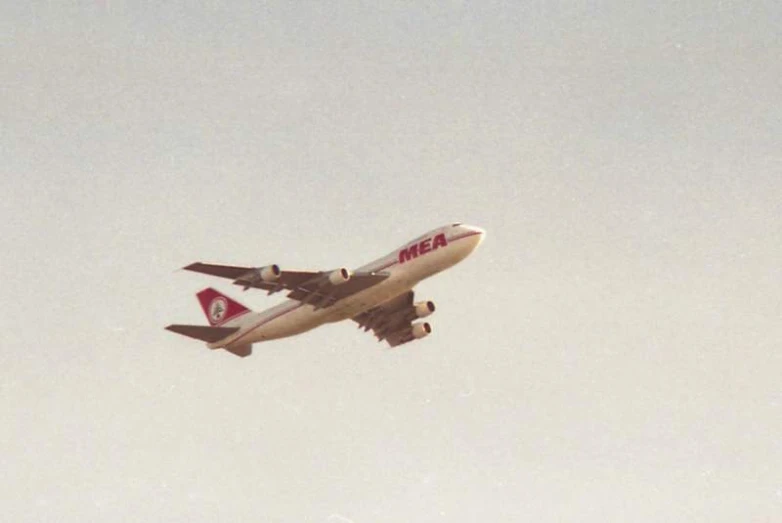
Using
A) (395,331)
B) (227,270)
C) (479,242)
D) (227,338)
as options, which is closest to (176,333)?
(227,338)

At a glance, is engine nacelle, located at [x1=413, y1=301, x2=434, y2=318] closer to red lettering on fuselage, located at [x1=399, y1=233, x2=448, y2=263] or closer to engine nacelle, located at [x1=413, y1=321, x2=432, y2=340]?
engine nacelle, located at [x1=413, y1=321, x2=432, y2=340]

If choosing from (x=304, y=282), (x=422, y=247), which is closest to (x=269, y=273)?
(x=304, y=282)

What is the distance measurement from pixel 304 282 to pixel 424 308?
38.6 feet

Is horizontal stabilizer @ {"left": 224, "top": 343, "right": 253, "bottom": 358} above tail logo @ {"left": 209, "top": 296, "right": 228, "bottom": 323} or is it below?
below

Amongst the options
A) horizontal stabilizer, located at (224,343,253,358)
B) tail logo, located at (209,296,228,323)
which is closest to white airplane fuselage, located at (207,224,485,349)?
horizontal stabilizer, located at (224,343,253,358)

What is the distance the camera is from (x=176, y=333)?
78688 mm

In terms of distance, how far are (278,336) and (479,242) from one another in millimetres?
15549

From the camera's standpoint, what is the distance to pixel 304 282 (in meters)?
73.1

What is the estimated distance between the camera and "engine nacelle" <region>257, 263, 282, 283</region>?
71.6m

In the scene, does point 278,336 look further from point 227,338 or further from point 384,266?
point 384,266

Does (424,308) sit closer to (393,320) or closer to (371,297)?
(393,320)

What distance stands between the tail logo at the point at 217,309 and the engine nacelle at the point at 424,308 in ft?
46.7

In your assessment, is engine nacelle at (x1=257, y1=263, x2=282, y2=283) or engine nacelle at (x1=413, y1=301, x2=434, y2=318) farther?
engine nacelle at (x1=413, y1=301, x2=434, y2=318)

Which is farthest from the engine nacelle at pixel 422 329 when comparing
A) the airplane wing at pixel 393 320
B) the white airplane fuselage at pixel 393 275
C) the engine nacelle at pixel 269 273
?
the engine nacelle at pixel 269 273
